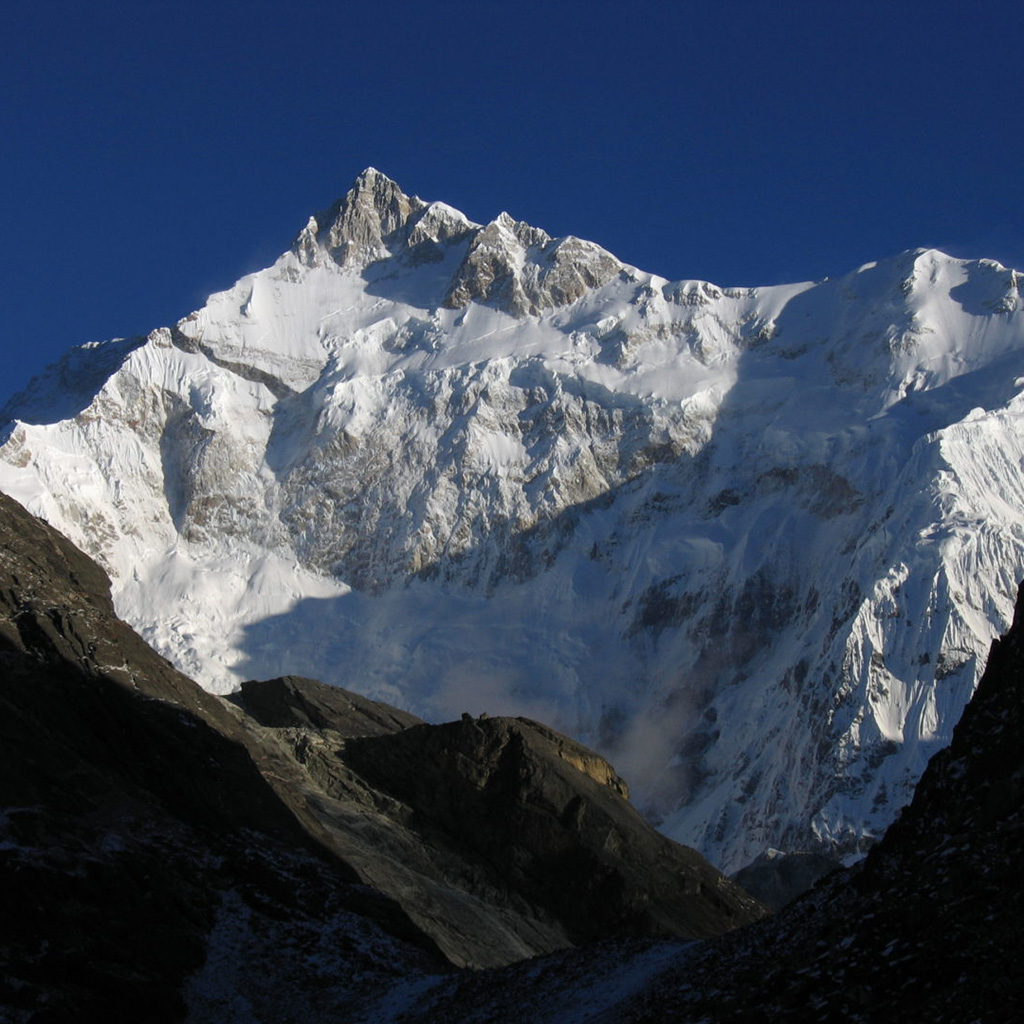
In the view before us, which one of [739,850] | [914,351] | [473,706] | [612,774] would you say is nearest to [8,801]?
[612,774]

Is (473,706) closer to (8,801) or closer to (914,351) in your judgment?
(914,351)

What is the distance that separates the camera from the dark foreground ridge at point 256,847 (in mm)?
38125

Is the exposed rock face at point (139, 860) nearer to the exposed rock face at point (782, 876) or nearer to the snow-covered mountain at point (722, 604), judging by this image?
the exposed rock face at point (782, 876)

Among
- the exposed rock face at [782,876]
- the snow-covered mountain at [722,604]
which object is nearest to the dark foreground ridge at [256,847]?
the exposed rock face at [782,876]

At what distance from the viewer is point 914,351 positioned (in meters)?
198

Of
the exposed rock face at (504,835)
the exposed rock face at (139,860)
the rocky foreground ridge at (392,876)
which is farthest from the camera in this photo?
the exposed rock face at (504,835)

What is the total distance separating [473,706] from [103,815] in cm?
12853

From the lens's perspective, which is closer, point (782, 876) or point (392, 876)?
point (392, 876)

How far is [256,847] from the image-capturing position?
49.5 m

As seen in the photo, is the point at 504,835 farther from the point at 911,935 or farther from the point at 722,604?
the point at 722,604

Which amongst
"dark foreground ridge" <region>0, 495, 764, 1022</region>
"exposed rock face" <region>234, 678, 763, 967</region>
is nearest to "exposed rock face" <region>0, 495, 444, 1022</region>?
"dark foreground ridge" <region>0, 495, 764, 1022</region>

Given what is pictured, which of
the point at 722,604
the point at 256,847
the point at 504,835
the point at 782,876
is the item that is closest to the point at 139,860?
the point at 256,847

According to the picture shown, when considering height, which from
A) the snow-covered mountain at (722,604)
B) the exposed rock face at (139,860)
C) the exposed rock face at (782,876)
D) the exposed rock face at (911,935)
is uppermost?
the snow-covered mountain at (722,604)

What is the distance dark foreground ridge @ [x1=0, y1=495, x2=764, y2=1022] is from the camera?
38.1 meters
